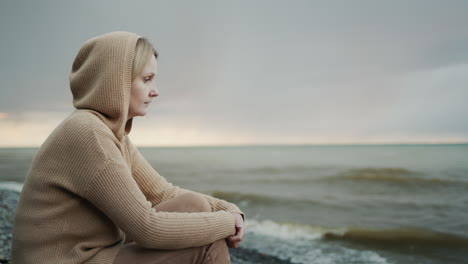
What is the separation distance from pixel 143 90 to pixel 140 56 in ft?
0.60

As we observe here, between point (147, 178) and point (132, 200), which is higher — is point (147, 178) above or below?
below

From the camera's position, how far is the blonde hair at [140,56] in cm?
182

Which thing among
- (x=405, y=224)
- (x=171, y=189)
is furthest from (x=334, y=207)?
(x=171, y=189)

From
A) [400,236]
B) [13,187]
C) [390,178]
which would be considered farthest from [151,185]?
[390,178]

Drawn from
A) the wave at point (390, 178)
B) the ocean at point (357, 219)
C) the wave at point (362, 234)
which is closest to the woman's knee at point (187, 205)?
the ocean at point (357, 219)

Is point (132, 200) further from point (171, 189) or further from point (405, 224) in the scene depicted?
point (405, 224)

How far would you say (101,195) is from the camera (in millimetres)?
1524

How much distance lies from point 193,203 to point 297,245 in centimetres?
536

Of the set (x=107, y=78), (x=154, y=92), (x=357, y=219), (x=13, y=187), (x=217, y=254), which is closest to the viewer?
(x=107, y=78)

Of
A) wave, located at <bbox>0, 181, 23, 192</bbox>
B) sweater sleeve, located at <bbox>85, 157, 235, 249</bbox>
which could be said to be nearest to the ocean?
wave, located at <bbox>0, 181, 23, 192</bbox>

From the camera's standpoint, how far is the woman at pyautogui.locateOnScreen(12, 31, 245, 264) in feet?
5.04

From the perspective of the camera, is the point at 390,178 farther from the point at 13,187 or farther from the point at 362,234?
the point at 13,187

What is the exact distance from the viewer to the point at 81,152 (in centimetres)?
152

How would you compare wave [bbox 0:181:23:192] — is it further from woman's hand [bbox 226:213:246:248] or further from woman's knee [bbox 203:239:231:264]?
woman's knee [bbox 203:239:231:264]
